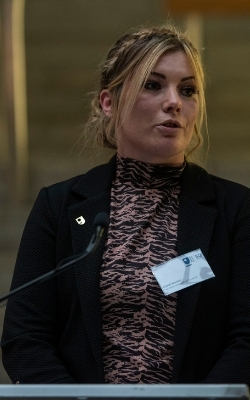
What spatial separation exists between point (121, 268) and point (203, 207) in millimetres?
344

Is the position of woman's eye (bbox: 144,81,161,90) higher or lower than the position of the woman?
higher

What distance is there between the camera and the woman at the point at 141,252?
3.00 meters

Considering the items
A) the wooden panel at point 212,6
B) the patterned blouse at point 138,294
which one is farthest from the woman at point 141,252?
the wooden panel at point 212,6

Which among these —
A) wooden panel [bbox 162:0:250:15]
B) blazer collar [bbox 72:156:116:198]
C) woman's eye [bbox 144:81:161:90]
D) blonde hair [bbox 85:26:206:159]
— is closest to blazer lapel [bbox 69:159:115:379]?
blazer collar [bbox 72:156:116:198]

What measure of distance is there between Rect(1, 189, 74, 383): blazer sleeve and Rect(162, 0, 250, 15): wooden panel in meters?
2.23

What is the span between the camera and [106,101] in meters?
3.38

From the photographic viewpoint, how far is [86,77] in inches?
257

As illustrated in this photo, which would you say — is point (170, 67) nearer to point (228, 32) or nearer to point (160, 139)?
point (160, 139)

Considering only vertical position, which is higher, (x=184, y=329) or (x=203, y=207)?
(x=203, y=207)

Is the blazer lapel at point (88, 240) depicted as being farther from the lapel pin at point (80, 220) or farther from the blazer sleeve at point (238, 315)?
the blazer sleeve at point (238, 315)

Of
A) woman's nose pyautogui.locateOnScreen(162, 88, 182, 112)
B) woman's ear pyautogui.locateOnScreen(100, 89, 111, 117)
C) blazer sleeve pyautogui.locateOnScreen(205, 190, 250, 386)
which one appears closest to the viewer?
blazer sleeve pyautogui.locateOnScreen(205, 190, 250, 386)

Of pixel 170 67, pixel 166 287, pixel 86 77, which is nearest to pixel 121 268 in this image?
pixel 166 287

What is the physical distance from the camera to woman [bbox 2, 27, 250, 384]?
3000 mm

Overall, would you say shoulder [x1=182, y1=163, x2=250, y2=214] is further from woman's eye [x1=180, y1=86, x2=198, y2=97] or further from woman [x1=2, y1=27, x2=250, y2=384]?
woman's eye [x1=180, y1=86, x2=198, y2=97]
